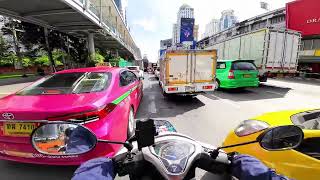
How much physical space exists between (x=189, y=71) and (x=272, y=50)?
7073mm

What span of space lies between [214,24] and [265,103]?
10840 centimetres

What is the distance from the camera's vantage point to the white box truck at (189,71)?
29.3 ft

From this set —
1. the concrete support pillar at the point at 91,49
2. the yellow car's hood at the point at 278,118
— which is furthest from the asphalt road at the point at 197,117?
the concrete support pillar at the point at 91,49

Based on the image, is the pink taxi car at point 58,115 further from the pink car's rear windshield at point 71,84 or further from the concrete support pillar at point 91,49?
the concrete support pillar at point 91,49

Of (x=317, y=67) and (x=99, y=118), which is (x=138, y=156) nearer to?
(x=99, y=118)

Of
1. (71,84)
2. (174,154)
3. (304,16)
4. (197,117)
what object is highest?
(304,16)

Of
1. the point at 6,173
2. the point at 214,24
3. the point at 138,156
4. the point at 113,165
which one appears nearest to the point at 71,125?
the point at 113,165

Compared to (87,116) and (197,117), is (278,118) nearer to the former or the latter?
(87,116)

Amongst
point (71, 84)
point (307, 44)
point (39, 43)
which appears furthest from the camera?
point (39, 43)

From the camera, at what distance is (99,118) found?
3121 millimetres

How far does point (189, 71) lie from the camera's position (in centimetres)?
916

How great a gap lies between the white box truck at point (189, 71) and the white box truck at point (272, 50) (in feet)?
19.1

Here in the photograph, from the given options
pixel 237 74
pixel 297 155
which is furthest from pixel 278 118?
pixel 237 74

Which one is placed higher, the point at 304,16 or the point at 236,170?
the point at 304,16
